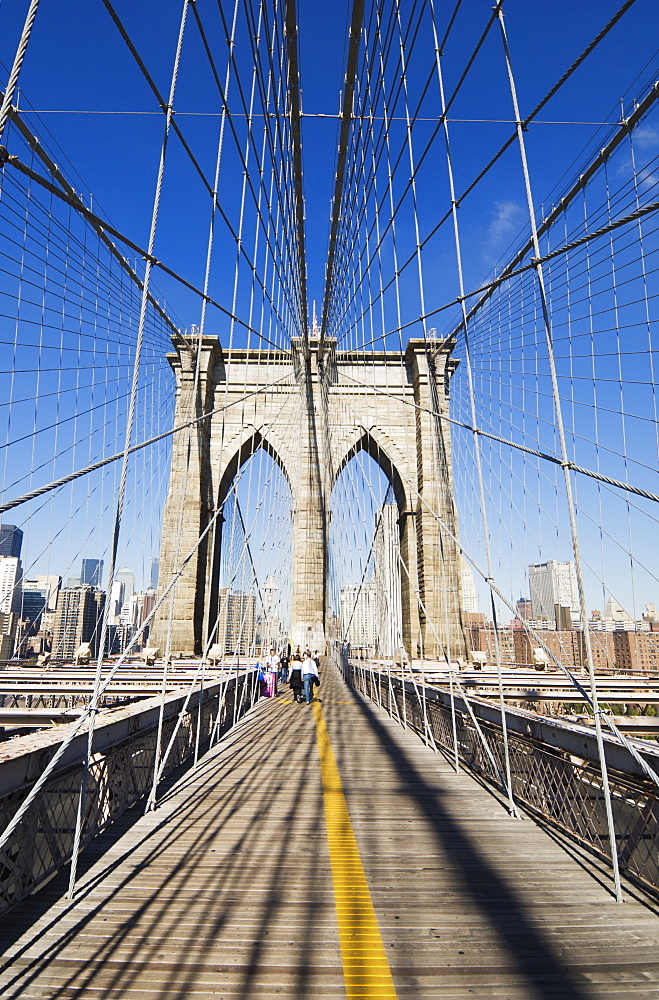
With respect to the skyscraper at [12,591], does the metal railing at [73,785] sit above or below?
below

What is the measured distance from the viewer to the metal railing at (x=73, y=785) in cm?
196

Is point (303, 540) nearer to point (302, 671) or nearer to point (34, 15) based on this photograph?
point (302, 671)

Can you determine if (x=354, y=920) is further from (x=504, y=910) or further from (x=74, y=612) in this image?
(x=74, y=612)

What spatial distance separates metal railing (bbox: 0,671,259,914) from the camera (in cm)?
196

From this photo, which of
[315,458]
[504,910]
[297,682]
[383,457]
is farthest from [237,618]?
[383,457]

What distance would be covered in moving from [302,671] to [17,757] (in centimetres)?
661

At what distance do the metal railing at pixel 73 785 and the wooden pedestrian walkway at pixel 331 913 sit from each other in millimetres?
104

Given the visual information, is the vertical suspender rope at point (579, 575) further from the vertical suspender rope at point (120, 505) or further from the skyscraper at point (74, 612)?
the skyscraper at point (74, 612)

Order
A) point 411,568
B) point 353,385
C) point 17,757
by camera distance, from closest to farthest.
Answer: point 17,757
point 411,568
point 353,385

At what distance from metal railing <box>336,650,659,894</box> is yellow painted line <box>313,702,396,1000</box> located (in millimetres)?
1020

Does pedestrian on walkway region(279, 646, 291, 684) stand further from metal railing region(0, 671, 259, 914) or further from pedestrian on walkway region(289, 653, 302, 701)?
metal railing region(0, 671, 259, 914)

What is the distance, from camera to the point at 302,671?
27.2ft

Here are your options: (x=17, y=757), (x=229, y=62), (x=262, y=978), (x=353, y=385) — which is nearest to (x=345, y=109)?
(x=229, y=62)

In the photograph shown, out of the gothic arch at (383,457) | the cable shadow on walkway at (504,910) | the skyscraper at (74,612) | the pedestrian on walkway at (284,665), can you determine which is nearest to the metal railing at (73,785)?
the cable shadow on walkway at (504,910)
